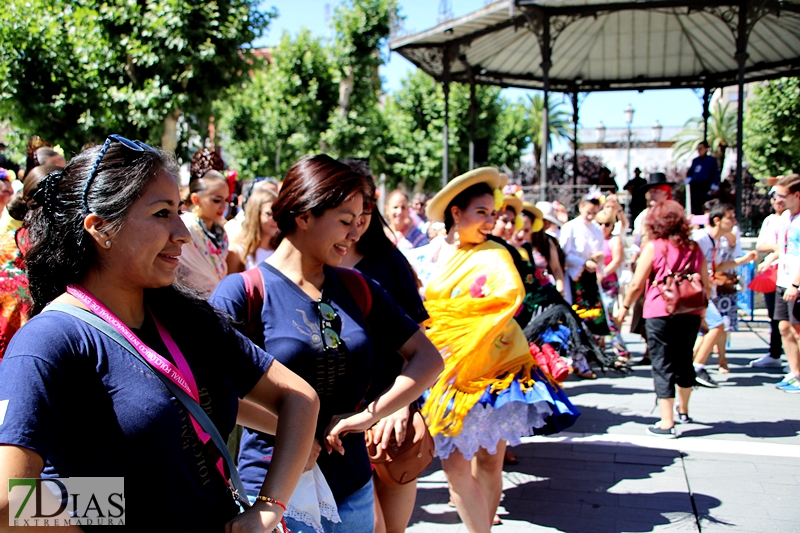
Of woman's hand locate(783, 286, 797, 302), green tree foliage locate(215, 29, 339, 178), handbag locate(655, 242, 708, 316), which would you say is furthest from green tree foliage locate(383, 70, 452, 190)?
handbag locate(655, 242, 708, 316)

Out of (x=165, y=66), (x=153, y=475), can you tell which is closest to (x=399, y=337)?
(x=153, y=475)

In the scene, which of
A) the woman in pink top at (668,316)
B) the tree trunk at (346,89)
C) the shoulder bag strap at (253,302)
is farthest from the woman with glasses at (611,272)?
the tree trunk at (346,89)

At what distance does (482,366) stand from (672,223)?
2885 mm

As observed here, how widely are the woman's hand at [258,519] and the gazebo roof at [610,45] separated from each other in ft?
38.2

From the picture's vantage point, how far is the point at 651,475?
185 inches

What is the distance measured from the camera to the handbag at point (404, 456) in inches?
110

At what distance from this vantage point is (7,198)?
15.6 ft

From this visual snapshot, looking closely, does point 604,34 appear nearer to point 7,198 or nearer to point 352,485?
point 7,198

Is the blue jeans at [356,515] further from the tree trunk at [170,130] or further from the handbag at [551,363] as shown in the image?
the tree trunk at [170,130]

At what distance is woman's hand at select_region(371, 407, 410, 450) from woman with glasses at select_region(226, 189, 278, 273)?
2.40 meters

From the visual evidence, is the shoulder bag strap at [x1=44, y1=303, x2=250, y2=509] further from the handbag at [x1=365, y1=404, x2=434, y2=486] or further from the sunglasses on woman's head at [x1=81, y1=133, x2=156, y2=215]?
the handbag at [x1=365, y1=404, x2=434, y2=486]

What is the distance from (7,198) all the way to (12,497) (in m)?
4.23

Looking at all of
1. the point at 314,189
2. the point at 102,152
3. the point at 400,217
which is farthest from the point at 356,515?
the point at 400,217

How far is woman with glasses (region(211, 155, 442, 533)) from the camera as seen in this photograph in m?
2.18
